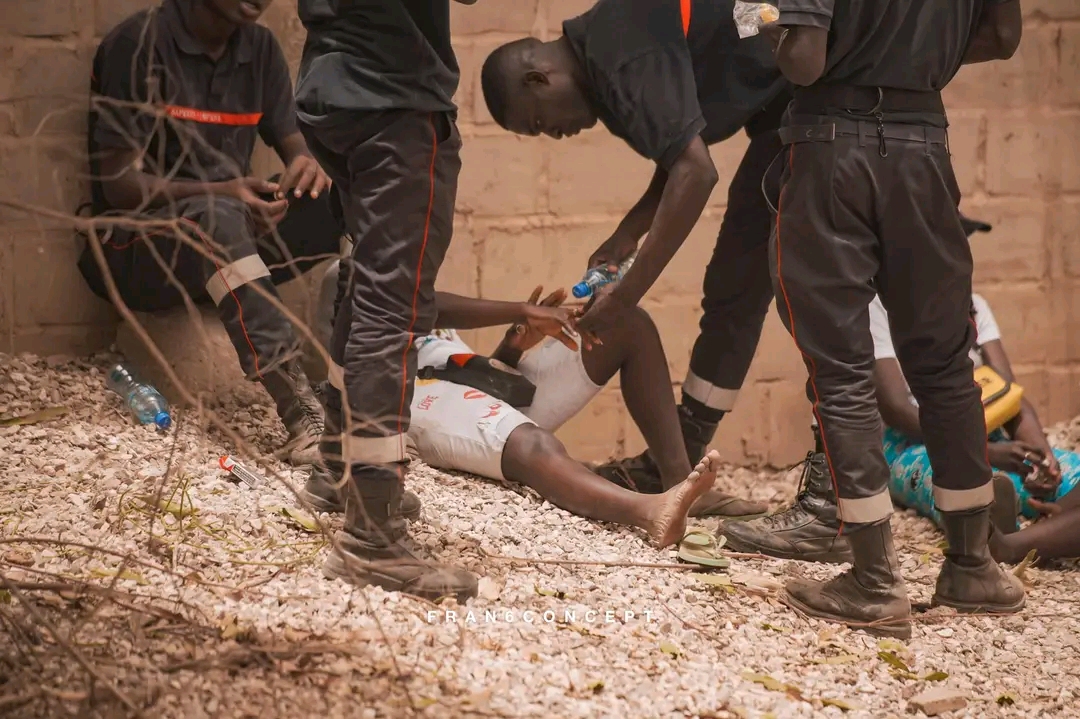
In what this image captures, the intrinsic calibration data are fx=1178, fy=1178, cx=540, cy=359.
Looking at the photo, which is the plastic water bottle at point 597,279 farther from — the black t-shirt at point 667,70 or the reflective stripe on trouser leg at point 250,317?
the reflective stripe on trouser leg at point 250,317

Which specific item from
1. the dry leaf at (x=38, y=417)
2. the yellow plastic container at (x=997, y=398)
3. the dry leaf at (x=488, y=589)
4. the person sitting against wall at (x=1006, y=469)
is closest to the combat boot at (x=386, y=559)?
the dry leaf at (x=488, y=589)

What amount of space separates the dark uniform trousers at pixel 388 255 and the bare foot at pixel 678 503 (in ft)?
2.10

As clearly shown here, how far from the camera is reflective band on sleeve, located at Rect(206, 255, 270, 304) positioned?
2.96m

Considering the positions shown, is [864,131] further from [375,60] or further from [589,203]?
[589,203]

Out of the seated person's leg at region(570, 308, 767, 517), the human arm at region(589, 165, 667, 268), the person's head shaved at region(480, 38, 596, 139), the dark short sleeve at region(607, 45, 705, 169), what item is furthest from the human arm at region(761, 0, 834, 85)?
the seated person's leg at region(570, 308, 767, 517)

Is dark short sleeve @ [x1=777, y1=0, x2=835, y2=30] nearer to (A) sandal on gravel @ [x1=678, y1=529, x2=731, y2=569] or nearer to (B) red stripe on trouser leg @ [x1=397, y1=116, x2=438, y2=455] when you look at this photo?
(B) red stripe on trouser leg @ [x1=397, y1=116, x2=438, y2=455]

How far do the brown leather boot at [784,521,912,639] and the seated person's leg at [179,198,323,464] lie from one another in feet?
4.43

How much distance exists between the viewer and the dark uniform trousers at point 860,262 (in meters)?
2.26

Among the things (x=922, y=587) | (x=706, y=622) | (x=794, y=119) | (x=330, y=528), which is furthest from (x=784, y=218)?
(x=330, y=528)

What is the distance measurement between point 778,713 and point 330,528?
1.05 metres

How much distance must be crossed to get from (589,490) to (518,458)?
21 centimetres

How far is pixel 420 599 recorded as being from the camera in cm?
219

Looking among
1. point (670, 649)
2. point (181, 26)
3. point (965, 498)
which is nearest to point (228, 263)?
point (181, 26)

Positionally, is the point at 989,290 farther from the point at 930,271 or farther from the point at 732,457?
the point at 930,271
